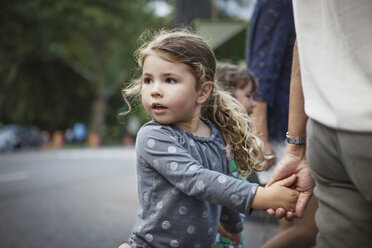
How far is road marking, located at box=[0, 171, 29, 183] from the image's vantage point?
1023 centimetres

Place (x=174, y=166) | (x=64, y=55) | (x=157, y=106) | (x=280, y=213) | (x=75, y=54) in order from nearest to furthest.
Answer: (x=280, y=213)
(x=174, y=166)
(x=157, y=106)
(x=64, y=55)
(x=75, y=54)

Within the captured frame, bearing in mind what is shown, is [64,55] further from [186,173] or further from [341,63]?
[341,63]

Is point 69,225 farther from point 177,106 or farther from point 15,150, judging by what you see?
point 15,150

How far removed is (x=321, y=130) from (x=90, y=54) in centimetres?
3040

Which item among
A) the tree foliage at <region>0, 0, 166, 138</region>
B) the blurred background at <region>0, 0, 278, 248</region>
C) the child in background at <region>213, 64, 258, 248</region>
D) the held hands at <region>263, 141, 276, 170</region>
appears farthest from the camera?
the tree foliage at <region>0, 0, 166, 138</region>

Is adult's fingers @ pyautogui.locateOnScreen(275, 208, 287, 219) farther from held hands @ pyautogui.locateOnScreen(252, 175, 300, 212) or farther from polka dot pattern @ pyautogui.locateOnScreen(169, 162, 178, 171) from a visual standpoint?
polka dot pattern @ pyautogui.locateOnScreen(169, 162, 178, 171)

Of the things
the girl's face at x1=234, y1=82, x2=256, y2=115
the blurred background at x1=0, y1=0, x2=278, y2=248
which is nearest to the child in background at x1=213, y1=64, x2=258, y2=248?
the girl's face at x1=234, y1=82, x2=256, y2=115

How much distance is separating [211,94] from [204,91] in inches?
5.8

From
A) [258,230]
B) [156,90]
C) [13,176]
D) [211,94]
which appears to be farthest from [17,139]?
[156,90]

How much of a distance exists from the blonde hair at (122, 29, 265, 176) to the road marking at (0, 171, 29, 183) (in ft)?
29.1

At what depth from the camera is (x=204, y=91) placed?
1.86 meters

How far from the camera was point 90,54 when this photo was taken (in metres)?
30.5

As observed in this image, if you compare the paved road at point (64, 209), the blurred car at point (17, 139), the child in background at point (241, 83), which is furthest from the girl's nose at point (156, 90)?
the blurred car at point (17, 139)

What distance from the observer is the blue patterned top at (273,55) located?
2414 millimetres
